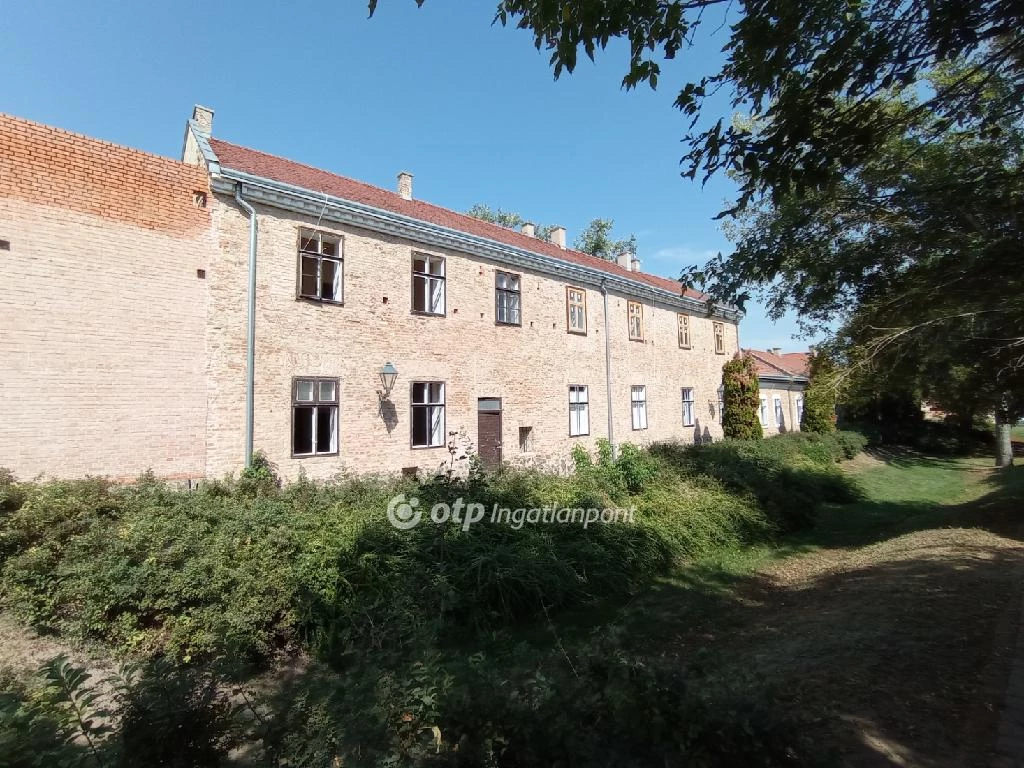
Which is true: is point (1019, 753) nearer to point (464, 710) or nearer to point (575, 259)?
point (464, 710)

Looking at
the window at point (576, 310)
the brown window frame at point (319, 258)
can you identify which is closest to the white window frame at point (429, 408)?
the brown window frame at point (319, 258)

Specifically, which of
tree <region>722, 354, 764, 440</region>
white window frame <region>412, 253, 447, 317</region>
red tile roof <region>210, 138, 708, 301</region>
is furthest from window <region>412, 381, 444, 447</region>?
tree <region>722, 354, 764, 440</region>

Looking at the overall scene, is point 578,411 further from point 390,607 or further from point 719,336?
point 390,607

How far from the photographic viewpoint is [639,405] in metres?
20.3

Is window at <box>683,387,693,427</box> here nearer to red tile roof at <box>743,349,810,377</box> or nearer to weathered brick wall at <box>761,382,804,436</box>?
red tile roof at <box>743,349,810,377</box>

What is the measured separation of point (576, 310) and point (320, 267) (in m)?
9.15

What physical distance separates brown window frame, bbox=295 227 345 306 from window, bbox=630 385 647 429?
39.2 feet

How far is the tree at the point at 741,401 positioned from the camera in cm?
2233

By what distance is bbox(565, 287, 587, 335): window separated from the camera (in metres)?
17.7

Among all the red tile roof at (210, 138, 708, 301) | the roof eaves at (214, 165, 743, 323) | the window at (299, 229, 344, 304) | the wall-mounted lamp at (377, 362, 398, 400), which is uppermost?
the red tile roof at (210, 138, 708, 301)

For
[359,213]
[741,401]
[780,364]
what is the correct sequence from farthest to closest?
1. [780,364]
2. [741,401]
3. [359,213]

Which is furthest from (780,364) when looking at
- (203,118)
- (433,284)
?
(203,118)

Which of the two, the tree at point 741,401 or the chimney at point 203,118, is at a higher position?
the chimney at point 203,118

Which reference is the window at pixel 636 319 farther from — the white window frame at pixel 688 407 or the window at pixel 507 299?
the window at pixel 507 299
